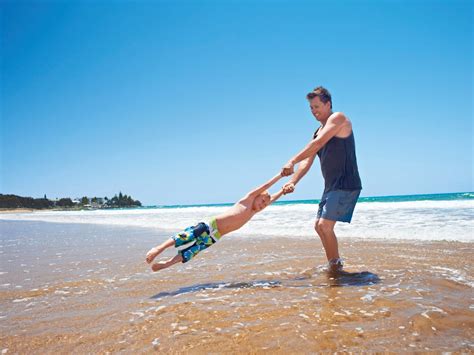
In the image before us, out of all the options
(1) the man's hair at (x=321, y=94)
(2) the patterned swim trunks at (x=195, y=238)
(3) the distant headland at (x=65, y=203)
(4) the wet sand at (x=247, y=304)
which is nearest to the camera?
(4) the wet sand at (x=247, y=304)

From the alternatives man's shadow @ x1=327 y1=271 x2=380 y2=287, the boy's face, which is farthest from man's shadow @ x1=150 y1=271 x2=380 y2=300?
the boy's face

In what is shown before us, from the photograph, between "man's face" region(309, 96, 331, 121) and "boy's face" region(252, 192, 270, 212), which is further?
"man's face" region(309, 96, 331, 121)

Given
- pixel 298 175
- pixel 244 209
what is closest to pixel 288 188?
pixel 298 175

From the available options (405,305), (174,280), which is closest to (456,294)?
(405,305)

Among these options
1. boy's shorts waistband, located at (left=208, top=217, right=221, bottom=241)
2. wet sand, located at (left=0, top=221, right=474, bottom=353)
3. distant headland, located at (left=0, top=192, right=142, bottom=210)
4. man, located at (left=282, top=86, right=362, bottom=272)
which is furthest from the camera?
distant headland, located at (left=0, top=192, right=142, bottom=210)

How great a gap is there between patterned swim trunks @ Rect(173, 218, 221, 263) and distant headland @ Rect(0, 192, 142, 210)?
76.9 m

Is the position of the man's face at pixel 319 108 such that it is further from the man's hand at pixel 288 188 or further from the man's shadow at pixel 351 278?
the man's shadow at pixel 351 278

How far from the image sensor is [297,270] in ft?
13.7

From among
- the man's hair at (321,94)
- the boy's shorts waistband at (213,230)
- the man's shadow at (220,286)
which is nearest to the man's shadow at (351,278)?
the man's shadow at (220,286)

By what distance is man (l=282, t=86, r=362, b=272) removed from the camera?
395 cm

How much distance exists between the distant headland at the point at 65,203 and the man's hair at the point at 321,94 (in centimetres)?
7752

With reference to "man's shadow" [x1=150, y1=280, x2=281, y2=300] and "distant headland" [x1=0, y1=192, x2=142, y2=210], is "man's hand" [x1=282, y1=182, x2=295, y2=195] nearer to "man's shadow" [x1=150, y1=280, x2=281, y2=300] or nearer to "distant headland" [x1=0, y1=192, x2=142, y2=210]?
"man's shadow" [x1=150, y1=280, x2=281, y2=300]

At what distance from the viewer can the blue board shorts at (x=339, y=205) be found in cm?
402

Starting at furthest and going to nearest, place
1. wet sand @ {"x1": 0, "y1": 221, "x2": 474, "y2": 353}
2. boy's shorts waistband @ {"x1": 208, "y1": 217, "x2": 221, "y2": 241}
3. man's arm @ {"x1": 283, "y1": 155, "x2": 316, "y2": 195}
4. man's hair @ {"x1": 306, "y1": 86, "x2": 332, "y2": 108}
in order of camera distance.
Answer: man's hair @ {"x1": 306, "y1": 86, "x2": 332, "y2": 108} → man's arm @ {"x1": 283, "y1": 155, "x2": 316, "y2": 195} → boy's shorts waistband @ {"x1": 208, "y1": 217, "x2": 221, "y2": 241} → wet sand @ {"x1": 0, "y1": 221, "x2": 474, "y2": 353}
